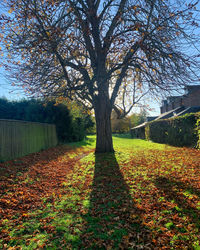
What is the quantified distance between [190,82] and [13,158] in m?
9.79

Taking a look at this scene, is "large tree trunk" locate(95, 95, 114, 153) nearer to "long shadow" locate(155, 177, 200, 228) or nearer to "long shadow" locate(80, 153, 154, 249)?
"long shadow" locate(80, 153, 154, 249)

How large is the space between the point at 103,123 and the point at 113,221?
300 inches

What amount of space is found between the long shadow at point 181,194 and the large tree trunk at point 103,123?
554cm

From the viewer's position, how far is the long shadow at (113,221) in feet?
9.13

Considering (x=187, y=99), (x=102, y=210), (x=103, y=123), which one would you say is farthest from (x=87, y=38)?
(x=187, y=99)

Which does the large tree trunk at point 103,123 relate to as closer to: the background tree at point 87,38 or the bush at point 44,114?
the background tree at point 87,38

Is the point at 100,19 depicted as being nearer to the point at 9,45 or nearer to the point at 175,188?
the point at 9,45

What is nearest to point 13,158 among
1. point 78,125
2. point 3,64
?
point 3,64

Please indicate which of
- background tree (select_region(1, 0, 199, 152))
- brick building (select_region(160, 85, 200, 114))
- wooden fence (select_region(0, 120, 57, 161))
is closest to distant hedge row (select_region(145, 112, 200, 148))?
brick building (select_region(160, 85, 200, 114))

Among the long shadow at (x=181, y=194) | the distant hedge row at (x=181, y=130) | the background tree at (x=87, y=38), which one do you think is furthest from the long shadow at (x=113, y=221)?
the distant hedge row at (x=181, y=130)

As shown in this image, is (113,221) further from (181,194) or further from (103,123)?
(103,123)

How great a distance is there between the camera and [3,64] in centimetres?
802

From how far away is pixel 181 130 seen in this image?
47.1 ft

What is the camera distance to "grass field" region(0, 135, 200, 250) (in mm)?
2838
